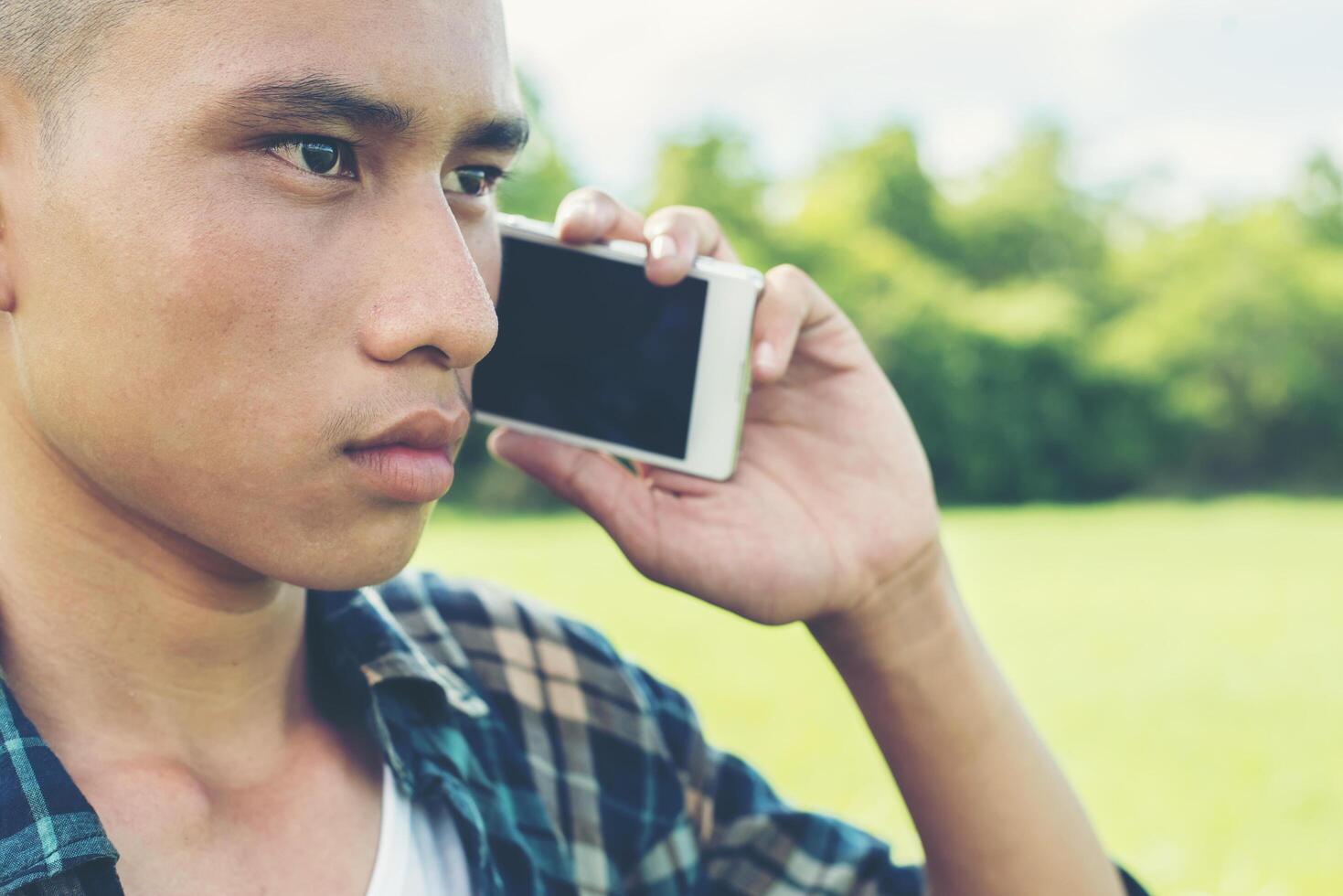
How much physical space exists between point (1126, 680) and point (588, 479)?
957 centimetres

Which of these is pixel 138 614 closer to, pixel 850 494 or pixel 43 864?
pixel 43 864

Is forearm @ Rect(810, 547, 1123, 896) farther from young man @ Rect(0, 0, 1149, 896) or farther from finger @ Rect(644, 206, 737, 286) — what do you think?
finger @ Rect(644, 206, 737, 286)

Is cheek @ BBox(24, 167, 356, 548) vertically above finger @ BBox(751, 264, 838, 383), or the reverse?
finger @ BBox(751, 264, 838, 383)

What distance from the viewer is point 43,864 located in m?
1.45

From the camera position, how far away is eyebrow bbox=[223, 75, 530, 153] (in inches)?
58.7

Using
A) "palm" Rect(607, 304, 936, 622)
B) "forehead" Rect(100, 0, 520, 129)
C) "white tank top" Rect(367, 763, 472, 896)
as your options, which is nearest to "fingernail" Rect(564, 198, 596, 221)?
"palm" Rect(607, 304, 936, 622)

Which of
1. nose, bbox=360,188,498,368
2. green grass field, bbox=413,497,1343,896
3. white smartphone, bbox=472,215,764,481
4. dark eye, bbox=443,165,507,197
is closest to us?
nose, bbox=360,188,498,368

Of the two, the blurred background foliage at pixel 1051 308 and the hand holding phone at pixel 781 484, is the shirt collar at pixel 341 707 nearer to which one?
the hand holding phone at pixel 781 484

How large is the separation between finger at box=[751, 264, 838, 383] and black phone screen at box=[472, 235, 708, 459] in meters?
0.12

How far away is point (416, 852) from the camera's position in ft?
6.03

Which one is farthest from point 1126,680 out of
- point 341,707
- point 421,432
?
point 421,432

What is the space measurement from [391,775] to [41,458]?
686 mm

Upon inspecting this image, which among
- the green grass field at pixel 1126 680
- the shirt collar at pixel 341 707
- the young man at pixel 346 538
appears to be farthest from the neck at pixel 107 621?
the green grass field at pixel 1126 680

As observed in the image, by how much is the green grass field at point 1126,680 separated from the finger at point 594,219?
1327 mm
